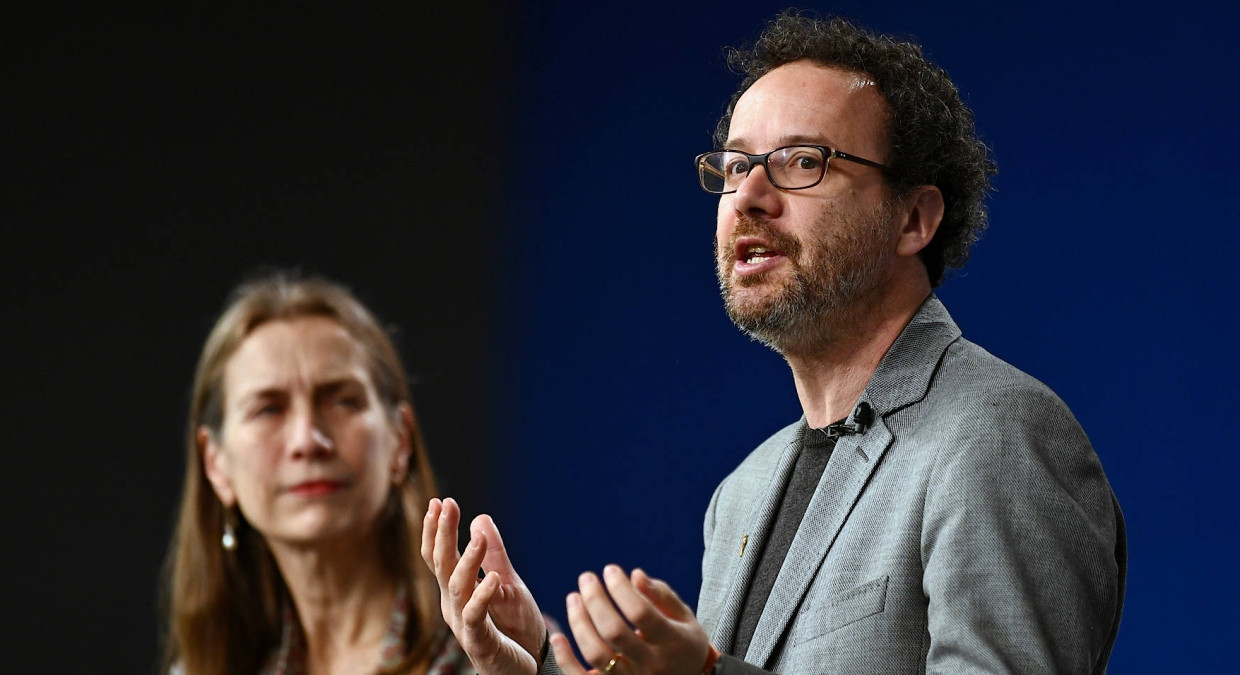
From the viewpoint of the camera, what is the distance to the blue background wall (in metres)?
2.46

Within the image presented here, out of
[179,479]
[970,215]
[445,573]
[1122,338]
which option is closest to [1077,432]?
[970,215]

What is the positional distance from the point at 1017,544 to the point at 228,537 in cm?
183

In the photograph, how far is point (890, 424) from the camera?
1.63 m

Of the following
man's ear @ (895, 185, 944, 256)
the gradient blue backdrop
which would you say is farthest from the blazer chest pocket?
the gradient blue backdrop

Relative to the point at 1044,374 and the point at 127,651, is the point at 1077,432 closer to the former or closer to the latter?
the point at 1044,374

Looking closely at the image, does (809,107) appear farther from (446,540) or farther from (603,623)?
(603,623)

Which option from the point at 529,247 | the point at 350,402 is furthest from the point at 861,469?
the point at 529,247

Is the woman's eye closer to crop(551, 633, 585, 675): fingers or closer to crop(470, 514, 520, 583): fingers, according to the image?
crop(470, 514, 520, 583): fingers

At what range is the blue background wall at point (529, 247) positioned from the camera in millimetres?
2457

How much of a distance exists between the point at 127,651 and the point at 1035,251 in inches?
91.7

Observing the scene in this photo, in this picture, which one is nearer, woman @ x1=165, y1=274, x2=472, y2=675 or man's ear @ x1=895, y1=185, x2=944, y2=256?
man's ear @ x1=895, y1=185, x2=944, y2=256

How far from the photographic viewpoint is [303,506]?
2.61m

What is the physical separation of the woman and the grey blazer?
110 cm

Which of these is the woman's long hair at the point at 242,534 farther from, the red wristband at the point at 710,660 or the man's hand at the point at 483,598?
the red wristband at the point at 710,660
